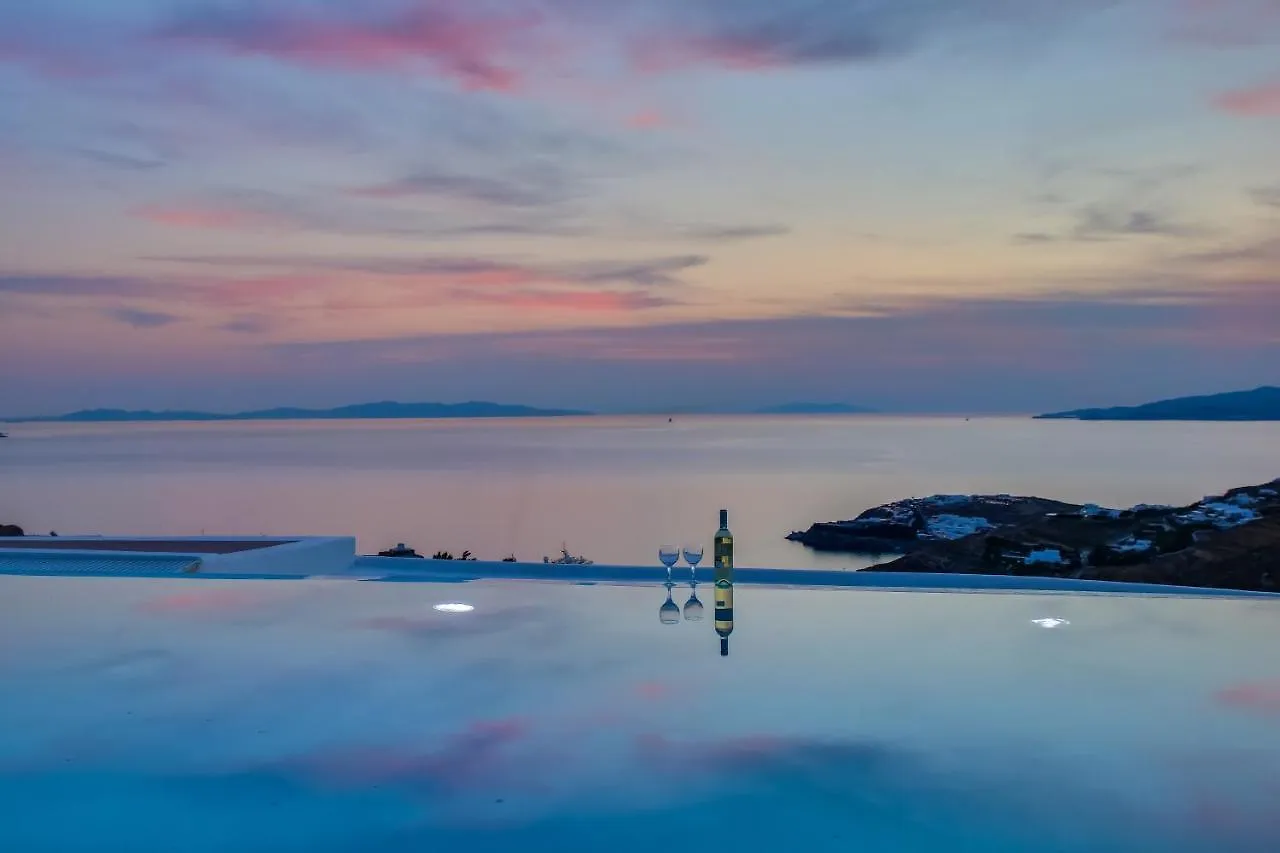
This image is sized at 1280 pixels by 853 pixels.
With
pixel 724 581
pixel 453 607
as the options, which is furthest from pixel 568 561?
pixel 724 581

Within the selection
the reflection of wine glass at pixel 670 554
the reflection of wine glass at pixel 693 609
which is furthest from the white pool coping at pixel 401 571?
the reflection of wine glass at pixel 670 554

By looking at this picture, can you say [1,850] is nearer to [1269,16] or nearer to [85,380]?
[1269,16]

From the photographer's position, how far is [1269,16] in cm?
839

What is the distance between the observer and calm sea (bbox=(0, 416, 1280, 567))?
2577 centimetres

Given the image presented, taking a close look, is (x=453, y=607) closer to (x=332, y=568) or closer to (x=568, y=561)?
(x=332, y=568)

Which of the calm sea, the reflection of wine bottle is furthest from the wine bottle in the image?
the calm sea

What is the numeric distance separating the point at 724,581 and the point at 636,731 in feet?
3.24

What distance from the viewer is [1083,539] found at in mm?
17484

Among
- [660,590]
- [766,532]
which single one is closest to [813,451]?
[766,532]

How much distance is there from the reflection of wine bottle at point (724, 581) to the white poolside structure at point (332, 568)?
1.40m

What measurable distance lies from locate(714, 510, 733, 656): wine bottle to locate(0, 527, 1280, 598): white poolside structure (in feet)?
4.58

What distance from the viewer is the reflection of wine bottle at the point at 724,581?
10.8ft

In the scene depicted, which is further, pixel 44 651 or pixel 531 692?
pixel 44 651

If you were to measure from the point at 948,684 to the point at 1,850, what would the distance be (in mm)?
2272
